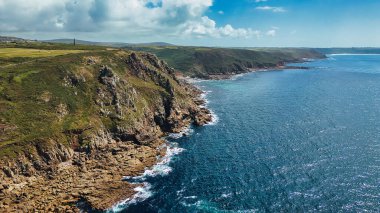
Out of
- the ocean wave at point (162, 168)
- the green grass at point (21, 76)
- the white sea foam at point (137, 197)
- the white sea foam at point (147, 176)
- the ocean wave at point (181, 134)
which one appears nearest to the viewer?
the white sea foam at point (137, 197)

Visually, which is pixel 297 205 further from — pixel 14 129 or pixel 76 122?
pixel 14 129

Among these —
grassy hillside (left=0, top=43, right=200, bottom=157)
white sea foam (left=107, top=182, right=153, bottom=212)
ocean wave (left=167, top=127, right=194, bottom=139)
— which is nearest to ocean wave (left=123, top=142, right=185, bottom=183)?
white sea foam (left=107, top=182, right=153, bottom=212)

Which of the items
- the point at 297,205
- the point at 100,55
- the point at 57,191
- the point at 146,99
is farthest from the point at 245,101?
the point at 57,191

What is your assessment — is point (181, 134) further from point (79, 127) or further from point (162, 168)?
point (79, 127)

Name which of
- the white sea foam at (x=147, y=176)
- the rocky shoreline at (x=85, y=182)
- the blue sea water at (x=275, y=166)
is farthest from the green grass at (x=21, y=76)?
the blue sea water at (x=275, y=166)

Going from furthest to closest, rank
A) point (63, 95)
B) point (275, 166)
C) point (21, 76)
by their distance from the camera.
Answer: point (21, 76)
point (63, 95)
point (275, 166)

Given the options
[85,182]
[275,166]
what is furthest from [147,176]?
[275,166]

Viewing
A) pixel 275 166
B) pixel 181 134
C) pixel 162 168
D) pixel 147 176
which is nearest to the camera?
Result: pixel 147 176

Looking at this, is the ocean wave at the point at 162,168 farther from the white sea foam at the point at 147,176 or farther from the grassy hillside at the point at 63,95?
the grassy hillside at the point at 63,95
